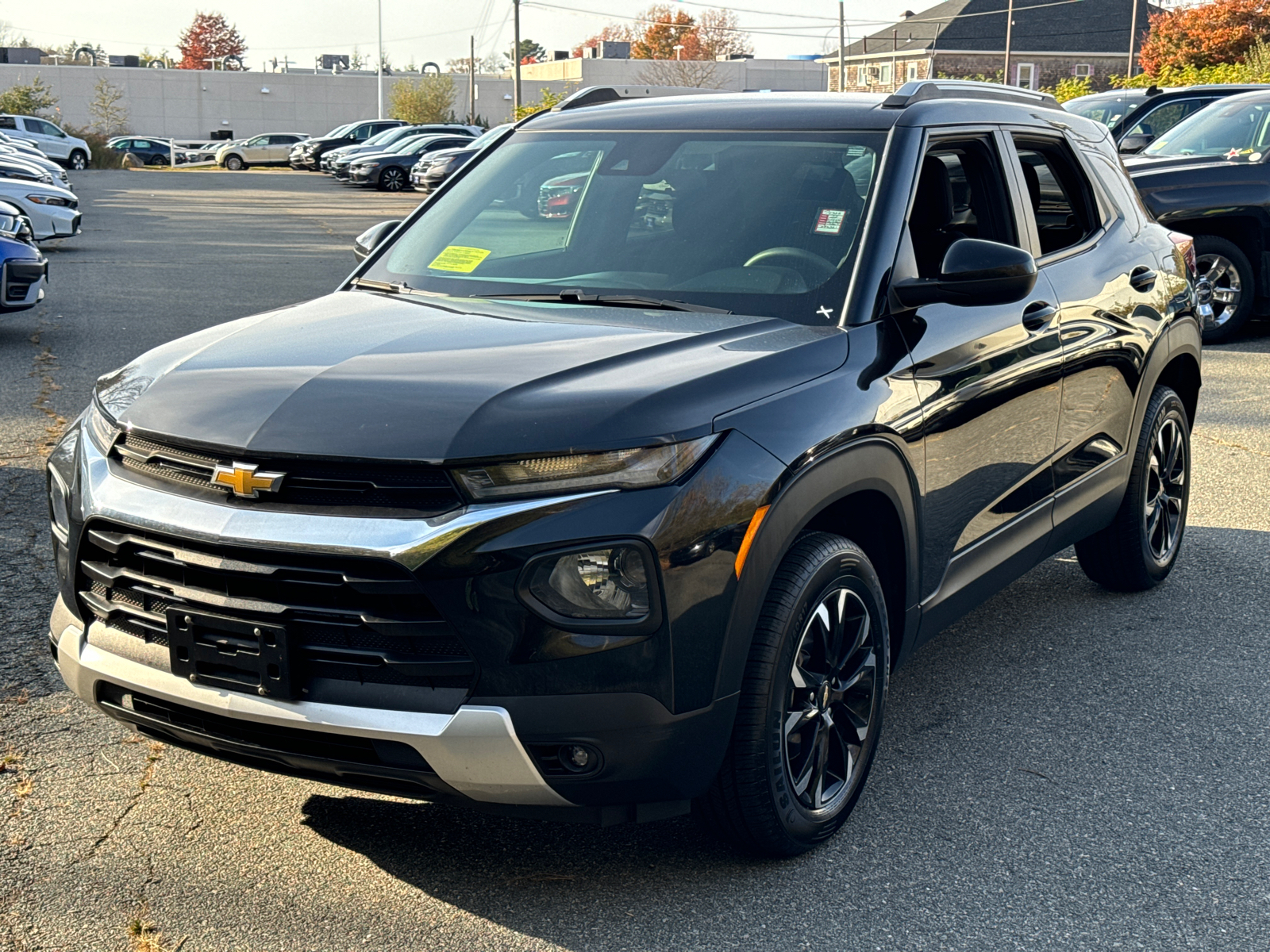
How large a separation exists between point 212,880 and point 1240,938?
2.34 meters

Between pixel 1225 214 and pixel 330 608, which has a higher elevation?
pixel 1225 214

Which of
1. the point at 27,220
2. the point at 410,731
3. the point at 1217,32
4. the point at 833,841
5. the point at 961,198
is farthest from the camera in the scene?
the point at 1217,32

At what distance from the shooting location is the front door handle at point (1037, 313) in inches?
167

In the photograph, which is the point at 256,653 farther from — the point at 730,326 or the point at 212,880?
the point at 730,326

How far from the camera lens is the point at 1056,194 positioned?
4.88 meters

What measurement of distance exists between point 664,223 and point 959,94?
1.11m

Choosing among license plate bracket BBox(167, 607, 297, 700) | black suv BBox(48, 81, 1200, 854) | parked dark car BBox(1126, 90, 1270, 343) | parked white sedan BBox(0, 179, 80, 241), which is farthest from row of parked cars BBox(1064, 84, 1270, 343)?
parked white sedan BBox(0, 179, 80, 241)

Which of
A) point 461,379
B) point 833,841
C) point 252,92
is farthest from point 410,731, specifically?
point 252,92

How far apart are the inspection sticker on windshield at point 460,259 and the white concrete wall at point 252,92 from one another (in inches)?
3588

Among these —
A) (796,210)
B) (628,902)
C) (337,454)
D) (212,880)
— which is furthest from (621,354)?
(212,880)

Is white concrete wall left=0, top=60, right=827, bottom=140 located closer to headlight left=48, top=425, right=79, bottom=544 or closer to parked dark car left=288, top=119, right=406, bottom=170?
parked dark car left=288, top=119, right=406, bottom=170

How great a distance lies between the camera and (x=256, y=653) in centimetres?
280

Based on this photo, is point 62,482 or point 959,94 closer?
point 62,482

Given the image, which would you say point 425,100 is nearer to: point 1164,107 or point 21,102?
point 21,102
